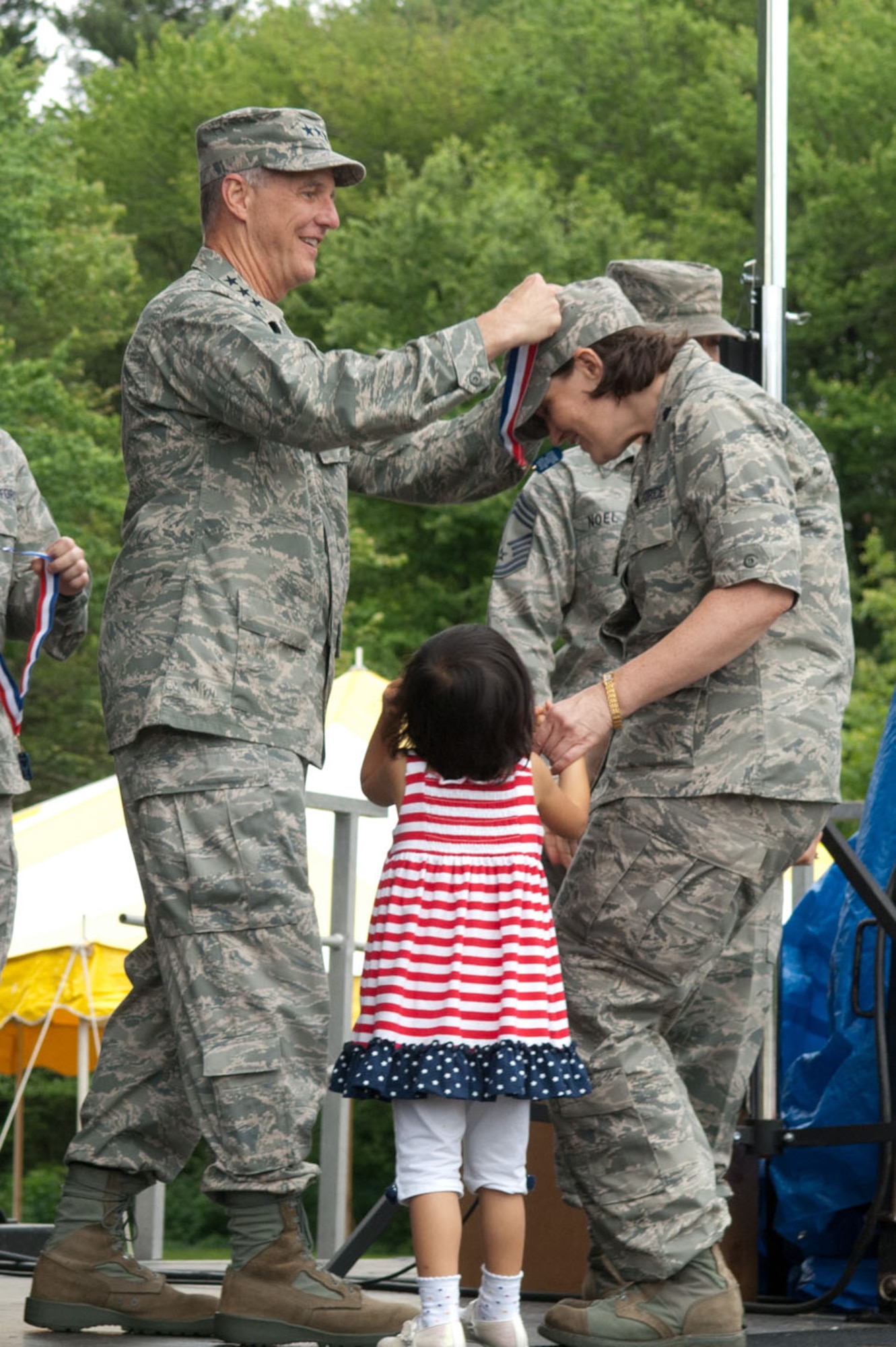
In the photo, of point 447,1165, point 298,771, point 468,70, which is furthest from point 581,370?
point 468,70

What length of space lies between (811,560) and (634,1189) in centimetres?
110

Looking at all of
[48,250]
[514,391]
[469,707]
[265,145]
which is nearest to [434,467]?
[514,391]

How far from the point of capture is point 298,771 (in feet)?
10.8

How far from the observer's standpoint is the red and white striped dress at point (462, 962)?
119 inches

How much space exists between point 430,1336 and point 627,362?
163cm

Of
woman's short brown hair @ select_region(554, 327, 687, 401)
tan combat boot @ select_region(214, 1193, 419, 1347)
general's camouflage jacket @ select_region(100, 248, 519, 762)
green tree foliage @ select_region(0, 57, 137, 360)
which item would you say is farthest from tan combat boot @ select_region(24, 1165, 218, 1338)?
green tree foliage @ select_region(0, 57, 137, 360)

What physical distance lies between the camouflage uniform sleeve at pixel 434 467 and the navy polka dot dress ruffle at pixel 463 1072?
3.85 ft

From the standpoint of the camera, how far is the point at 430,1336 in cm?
291

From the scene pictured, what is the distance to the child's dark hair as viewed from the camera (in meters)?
3.13

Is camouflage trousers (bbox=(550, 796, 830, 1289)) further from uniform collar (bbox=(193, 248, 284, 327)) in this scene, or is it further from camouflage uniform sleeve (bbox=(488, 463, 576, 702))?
camouflage uniform sleeve (bbox=(488, 463, 576, 702))

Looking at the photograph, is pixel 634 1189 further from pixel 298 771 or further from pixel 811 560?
pixel 811 560

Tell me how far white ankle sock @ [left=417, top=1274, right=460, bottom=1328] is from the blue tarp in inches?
53.2

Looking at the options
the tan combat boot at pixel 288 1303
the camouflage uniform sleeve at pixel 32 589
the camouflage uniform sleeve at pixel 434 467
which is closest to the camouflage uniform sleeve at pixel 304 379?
the camouflage uniform sleeve at pixel 434 467

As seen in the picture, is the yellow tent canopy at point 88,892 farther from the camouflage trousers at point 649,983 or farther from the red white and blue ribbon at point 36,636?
the camouflage trousers at point 649,983
